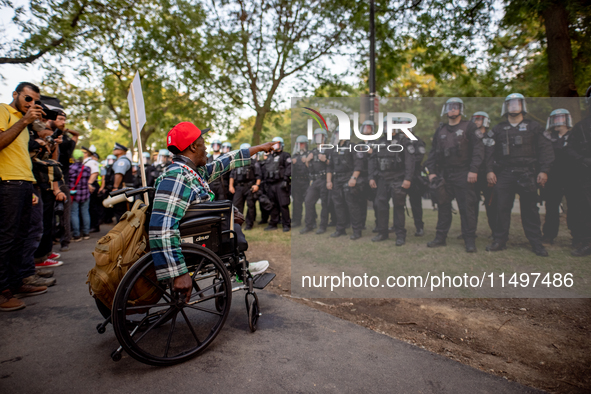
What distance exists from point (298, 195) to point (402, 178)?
133 cm

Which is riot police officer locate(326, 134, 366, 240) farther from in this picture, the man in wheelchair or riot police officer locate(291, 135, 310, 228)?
the man in wheelchair

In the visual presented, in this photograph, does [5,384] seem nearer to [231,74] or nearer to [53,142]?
[53,142]

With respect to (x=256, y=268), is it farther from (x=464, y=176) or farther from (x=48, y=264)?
(x=48, y=264)

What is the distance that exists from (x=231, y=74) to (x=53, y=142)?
992 cm

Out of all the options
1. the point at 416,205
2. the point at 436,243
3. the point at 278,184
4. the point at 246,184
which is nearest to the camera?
the point at 436,243

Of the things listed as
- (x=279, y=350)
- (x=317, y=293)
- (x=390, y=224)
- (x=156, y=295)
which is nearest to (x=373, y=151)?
(x=390, y=224)

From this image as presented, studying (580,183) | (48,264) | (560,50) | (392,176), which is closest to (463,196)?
(392,176)

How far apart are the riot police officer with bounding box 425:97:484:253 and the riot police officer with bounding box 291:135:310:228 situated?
1497mm

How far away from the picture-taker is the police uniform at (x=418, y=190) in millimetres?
4273

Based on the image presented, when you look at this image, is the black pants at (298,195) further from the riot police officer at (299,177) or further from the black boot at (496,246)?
the black boot at (496,246)

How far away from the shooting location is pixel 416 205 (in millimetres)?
4484

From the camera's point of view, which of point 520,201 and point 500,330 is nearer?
point 500,330

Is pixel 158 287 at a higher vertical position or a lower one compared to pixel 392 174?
lower

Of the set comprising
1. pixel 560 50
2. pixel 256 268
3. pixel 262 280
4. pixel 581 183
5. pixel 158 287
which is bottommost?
pixel 262 280
